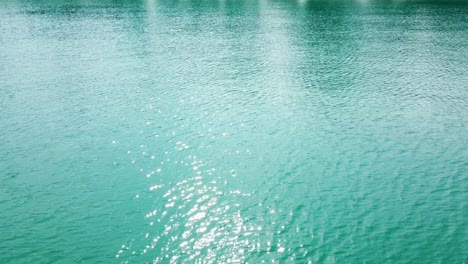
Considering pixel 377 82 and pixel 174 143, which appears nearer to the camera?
pixel 174 143

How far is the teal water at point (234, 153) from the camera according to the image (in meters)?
24.8

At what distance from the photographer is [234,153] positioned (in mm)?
36688

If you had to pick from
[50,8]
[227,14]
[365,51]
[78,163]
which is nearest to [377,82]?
[365,51]

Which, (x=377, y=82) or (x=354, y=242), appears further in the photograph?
(x=377, y=82)

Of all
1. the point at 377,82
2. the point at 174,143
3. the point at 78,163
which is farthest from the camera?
the point at 377,82

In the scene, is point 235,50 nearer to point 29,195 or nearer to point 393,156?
point 393,156

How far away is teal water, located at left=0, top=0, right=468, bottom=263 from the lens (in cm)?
2484

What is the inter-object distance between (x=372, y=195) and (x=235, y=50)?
51.8m

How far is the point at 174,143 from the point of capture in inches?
1512

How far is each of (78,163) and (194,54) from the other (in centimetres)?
4278

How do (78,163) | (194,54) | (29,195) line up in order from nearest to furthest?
(29,195)
(78,163)
(194,54)

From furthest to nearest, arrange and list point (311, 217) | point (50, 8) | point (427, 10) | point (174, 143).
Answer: point (50, 8) < point (427, 10) < point (174, 143) < point (311, 217)

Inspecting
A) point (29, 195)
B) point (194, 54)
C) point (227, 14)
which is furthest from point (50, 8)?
point (29, 195)

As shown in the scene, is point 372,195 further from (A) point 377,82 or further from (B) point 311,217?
(A) point 377,82
